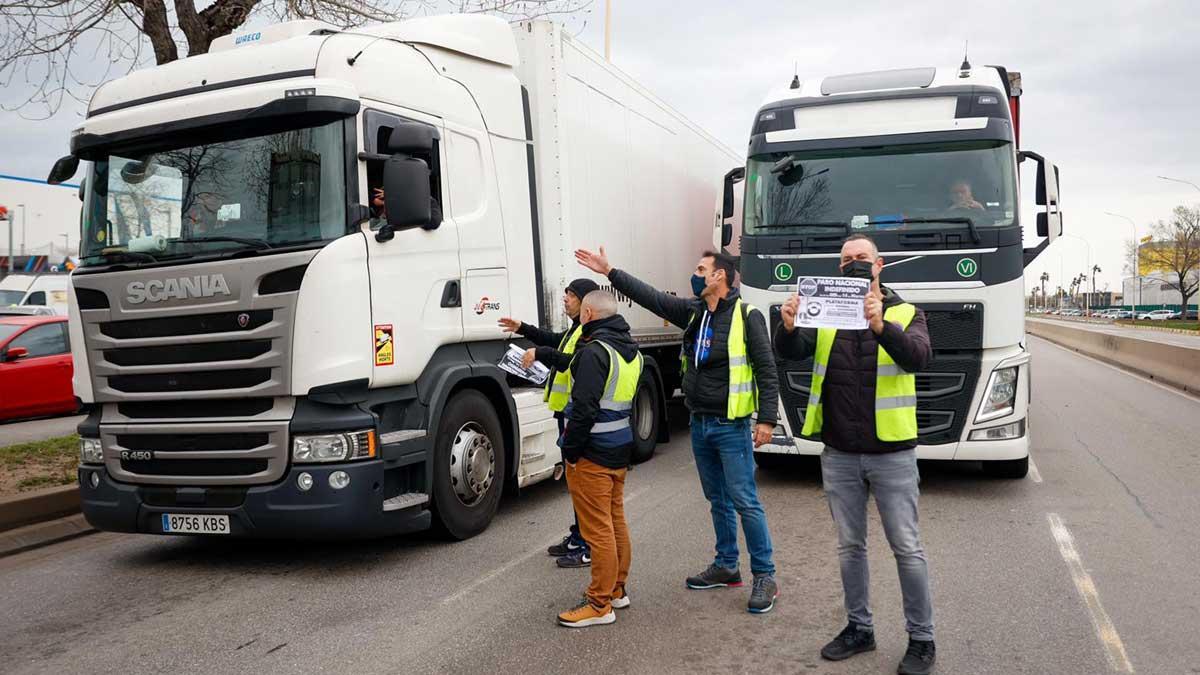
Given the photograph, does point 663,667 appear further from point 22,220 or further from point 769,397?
point 22,220

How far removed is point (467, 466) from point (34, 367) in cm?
975

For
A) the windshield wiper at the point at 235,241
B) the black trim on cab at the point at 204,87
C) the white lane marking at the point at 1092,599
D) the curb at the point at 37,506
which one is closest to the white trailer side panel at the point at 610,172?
the black trim on cab at the point at 204,87

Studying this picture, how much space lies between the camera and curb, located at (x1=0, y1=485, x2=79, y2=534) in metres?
7.32

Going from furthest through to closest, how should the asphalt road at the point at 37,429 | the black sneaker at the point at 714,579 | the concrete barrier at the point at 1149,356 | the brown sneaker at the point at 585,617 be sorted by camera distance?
the concrete barrier at the point at 1149,356
the asphalt road at the point at 37,429
the black sneaker at the point at 714,579
the brown sneaker at the point at 585,617

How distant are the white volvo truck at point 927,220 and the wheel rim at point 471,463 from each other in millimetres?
2621

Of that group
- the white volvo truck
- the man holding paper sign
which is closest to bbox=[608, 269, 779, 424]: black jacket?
the man holding paper sign

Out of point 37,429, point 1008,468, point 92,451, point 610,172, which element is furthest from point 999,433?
point 37,429

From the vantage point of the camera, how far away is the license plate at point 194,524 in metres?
5.85

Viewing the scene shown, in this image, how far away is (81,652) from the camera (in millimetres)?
4773

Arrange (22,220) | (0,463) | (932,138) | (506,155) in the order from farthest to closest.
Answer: (22,220) < (0,463) < (932,138) < (506,155)

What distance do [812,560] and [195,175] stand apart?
4494 mm

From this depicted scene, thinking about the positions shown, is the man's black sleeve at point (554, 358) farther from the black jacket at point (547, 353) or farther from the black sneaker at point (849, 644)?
the black sneaker at point (849, 644)

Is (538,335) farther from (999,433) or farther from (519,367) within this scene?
(999,433)

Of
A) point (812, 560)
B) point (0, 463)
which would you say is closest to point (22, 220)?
point (0, 463)
